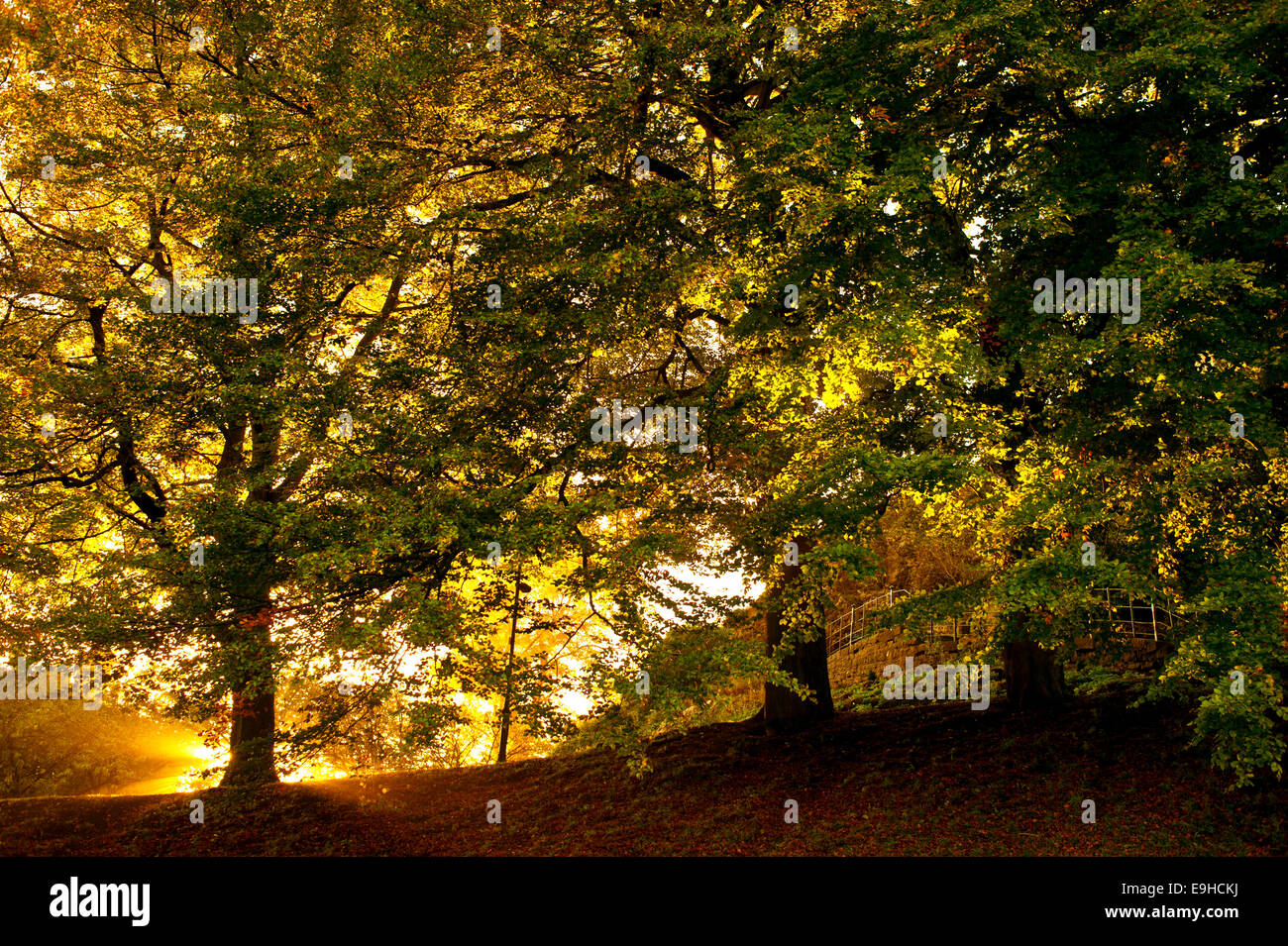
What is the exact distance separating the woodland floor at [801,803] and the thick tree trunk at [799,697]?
353 millimetres

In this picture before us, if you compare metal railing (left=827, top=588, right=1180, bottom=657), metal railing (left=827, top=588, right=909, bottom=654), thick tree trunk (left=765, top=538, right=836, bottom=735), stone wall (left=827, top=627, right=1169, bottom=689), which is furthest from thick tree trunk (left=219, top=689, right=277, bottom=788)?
metal railing (left=827, top=588, right=909, bottom=654)

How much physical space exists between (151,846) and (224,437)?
728cm

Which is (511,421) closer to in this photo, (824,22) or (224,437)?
Answer: (824,22)

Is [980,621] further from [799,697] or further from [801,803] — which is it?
[801,803]

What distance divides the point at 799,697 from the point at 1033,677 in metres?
4.02

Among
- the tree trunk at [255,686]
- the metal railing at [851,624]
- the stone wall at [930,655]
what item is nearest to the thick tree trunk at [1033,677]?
the stone wall at [930,655]

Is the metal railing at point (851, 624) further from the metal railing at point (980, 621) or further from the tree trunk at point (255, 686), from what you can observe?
the tree trunk at point (255, 686)

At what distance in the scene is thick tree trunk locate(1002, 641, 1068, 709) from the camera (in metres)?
14.5

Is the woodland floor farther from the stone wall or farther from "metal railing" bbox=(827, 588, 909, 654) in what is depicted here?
"metal railing" bbox=(827, 588, 909, 654)

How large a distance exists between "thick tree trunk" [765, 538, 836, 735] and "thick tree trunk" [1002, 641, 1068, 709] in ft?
10.5

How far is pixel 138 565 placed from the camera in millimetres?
10508

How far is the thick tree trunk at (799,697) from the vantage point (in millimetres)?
14602

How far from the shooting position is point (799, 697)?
1529 centimetres

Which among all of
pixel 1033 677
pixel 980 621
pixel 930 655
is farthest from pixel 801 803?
pixel 930 655
